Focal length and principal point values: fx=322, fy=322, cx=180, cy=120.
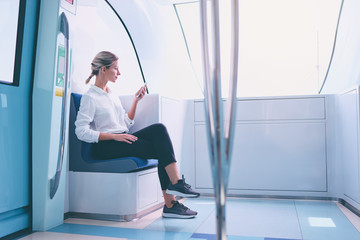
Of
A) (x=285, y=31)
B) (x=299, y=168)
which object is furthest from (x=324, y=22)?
(x=299, y=168)

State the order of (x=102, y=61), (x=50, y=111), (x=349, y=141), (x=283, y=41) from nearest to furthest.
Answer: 1. (x=50, y=111)
2. (x=102, y=61)
3. (x=349, y=141)
4. (x=283, y=41)

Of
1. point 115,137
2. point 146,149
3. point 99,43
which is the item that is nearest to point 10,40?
point 115,137

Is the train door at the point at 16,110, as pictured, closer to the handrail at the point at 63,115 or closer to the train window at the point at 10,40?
the train window at the point at 10,40

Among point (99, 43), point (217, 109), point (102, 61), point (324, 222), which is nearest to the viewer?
point (217, 109)

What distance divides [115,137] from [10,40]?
89 centimetres

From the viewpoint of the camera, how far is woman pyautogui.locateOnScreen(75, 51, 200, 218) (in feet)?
7.23

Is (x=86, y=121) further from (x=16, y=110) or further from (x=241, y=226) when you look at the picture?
(x=241, y=226)

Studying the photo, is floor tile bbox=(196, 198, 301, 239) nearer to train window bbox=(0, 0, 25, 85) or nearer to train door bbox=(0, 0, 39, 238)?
train door bbox=(0, 0, 39, 238)

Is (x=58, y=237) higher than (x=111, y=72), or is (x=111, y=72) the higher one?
(x=111, y=72)

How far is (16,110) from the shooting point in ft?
6.44

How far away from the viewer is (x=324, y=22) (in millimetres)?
4758

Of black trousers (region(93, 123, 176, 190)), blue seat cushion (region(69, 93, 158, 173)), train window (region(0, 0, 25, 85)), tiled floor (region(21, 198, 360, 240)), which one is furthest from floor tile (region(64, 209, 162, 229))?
train window (region(0, 0, 25, 85))

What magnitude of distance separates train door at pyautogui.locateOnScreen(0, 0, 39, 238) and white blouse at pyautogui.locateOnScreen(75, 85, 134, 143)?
336 millimetres

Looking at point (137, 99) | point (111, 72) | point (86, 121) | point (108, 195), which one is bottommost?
point (108, 195)
